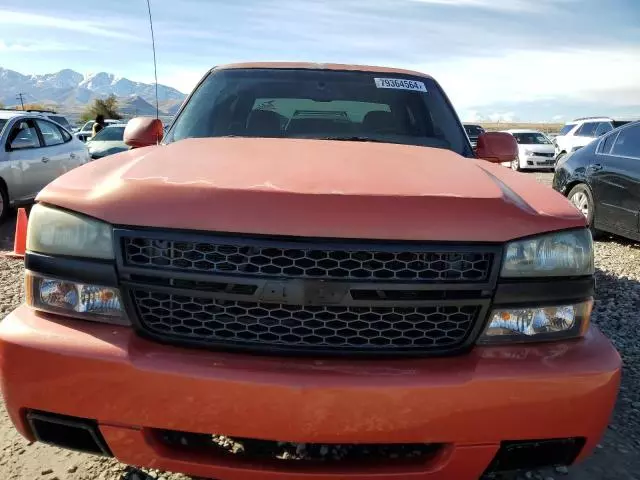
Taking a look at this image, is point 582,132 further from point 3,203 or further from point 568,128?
point 3,203

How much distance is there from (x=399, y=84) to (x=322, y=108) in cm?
50

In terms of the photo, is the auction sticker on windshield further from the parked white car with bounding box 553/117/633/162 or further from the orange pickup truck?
the parked white car with bounding box 553/117/633/162

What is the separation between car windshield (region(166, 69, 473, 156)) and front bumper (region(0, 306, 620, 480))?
1482mm

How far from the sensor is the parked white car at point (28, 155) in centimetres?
825

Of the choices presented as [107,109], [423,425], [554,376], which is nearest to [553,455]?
[554,376]

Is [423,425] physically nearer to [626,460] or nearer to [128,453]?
[128,453]

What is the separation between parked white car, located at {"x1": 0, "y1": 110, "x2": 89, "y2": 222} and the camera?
825 cm

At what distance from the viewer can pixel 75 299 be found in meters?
1.83

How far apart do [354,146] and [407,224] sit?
1012mm

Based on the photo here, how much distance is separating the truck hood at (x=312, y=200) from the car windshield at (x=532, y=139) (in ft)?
71.9

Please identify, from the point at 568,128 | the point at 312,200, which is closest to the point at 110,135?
the point at 568,128

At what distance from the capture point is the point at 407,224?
66.3 inches

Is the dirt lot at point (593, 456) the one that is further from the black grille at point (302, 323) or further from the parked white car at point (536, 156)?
the parked white car at point (536, 156)

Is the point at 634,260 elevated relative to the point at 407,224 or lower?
lower
